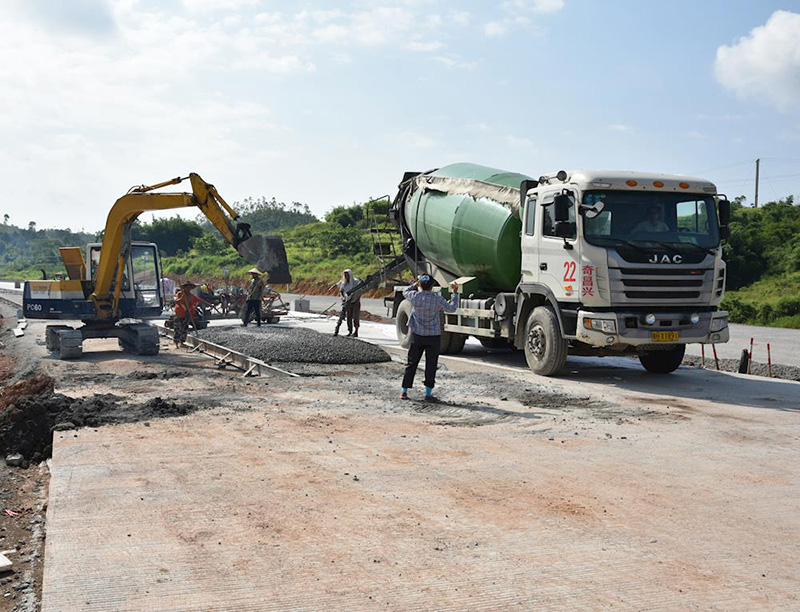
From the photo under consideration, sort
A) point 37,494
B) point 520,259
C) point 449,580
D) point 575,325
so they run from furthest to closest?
1. point 520,259
2. point 575,325
3. point 37,494
4. point 449,580

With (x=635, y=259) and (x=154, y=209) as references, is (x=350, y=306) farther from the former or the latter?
(x=635, y=259)

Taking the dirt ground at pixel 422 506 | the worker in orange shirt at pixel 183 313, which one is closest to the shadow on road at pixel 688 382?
the dirt ground at pixel 422 506

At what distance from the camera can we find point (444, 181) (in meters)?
17.4

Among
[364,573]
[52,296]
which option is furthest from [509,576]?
[52,296]

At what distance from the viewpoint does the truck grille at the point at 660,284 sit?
1234 cm

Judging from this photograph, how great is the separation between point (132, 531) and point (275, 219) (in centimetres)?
11735

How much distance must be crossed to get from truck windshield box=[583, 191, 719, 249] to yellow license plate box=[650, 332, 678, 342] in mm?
1335

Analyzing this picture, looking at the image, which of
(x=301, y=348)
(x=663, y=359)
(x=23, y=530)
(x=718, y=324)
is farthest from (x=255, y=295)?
(x=23, y=530)

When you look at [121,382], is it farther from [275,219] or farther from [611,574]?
[275,219]

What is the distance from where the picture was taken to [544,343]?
13.7 m

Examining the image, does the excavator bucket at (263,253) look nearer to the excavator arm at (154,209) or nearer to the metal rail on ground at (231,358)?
the excavator arm at (154,209)

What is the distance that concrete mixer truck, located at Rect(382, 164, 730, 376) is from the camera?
40.7ft

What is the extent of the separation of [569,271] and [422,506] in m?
7.29

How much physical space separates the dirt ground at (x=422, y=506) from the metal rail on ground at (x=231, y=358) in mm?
3027
